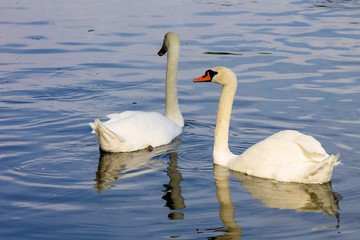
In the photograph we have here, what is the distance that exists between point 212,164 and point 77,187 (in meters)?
1.75

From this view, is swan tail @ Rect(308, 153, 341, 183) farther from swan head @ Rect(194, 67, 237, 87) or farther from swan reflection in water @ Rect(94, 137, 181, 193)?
swan reflection in water @ Rect(94, 137, 181, 193)

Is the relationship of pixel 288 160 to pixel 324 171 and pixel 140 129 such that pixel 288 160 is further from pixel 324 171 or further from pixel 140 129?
pixel 140 129

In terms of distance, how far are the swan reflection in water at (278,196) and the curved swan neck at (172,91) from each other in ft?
7.76

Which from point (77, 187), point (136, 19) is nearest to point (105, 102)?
point (77, 187)

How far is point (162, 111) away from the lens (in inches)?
429

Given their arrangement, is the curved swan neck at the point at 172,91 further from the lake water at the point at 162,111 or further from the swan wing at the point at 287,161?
the swan wing at the point at 287,161

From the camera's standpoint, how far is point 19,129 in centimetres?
945

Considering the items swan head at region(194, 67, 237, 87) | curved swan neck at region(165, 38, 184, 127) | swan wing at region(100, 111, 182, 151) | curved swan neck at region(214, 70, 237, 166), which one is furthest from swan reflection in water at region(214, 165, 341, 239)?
curved swan neck at region(165, 38, 184, 127)

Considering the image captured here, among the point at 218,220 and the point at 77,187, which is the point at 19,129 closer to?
the point at 77,187

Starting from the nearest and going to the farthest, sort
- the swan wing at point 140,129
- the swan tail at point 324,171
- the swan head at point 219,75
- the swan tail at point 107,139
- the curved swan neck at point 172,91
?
the swan tail at point 324,171 < the swan head at point 219,75 < the swan tail at point 107,139 < the swan wing at point 140,129 < the curved swan neck at point 172,91

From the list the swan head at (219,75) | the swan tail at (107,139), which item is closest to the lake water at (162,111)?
the swan tail at (107,139)

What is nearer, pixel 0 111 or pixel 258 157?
pixel 258 157

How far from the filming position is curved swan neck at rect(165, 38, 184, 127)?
10029 mm

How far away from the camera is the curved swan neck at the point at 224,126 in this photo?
26.6ft
